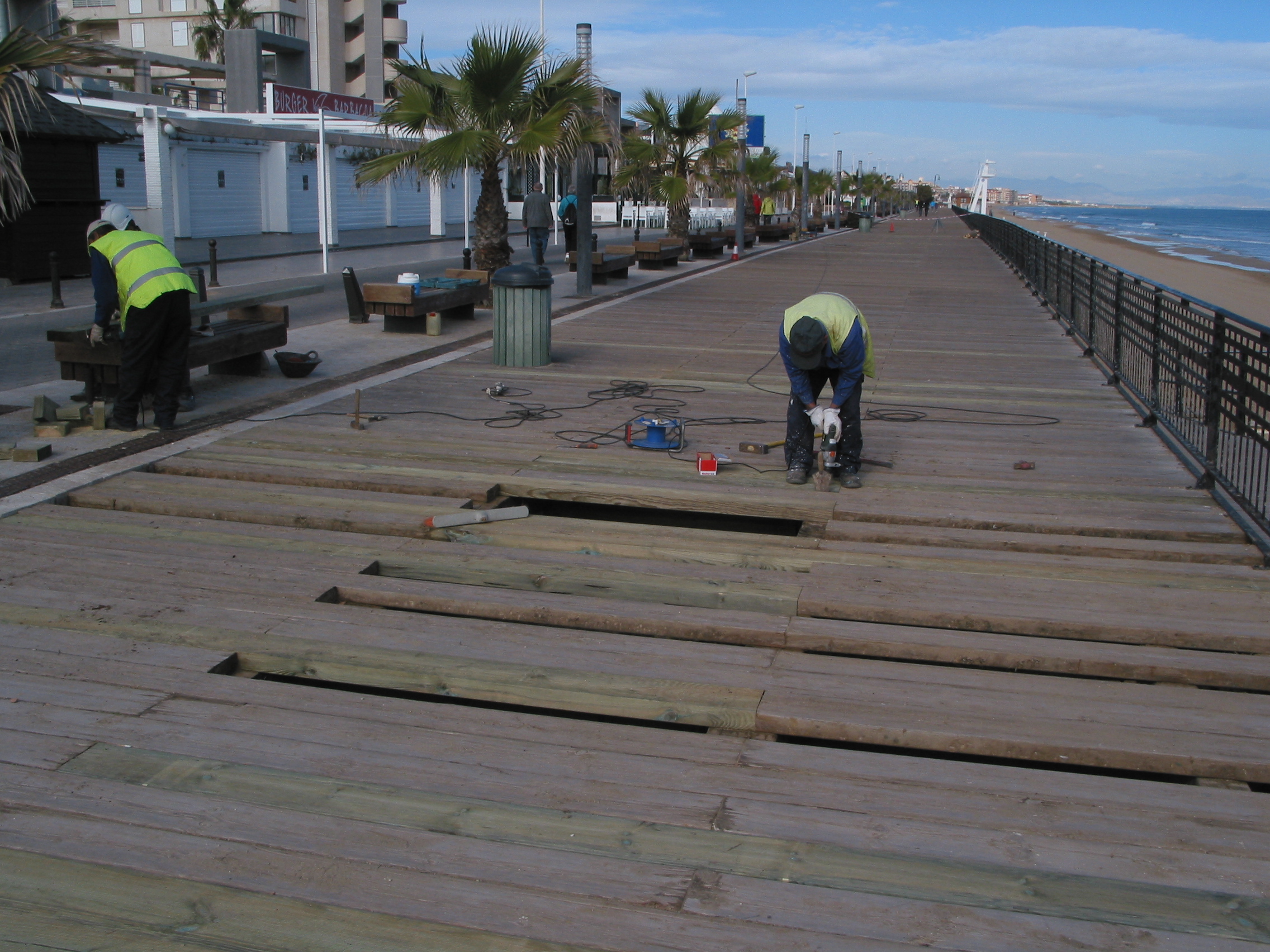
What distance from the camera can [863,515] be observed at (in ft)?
21.5

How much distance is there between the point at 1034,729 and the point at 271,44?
5433 centimetres

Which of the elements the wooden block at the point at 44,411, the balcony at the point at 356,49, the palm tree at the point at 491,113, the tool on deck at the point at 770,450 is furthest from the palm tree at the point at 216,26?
the tool on deck at the point at 770,450

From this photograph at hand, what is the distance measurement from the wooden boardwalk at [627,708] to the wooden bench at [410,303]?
560 cm

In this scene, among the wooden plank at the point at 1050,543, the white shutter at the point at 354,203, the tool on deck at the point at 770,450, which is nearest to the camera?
the wooden plank at the point at 1050,543

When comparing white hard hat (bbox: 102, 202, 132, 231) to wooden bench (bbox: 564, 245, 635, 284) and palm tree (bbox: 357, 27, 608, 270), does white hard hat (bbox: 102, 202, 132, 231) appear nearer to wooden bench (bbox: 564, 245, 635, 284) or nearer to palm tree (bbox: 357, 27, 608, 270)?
palm tree (bbox: 357, 27, 608, 270)

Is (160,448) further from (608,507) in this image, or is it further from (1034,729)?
(1034,729)

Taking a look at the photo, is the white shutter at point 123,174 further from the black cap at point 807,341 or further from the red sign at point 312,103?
the black cap at point 807,341

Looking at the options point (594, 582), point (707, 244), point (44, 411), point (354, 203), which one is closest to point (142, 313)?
point (44, 411)

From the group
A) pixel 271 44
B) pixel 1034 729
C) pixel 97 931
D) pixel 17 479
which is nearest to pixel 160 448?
pixel 17 479

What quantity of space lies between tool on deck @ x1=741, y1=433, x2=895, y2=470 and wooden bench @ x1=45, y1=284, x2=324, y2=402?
169 inches

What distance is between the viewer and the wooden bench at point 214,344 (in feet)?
27.8

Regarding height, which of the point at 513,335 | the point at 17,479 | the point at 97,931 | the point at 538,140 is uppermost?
the point at 538,140

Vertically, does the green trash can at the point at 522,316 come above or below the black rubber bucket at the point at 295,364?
above

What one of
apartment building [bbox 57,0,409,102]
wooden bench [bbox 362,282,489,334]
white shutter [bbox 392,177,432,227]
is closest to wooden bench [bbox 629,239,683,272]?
wooden bench [bbox 362,282,489,334]
